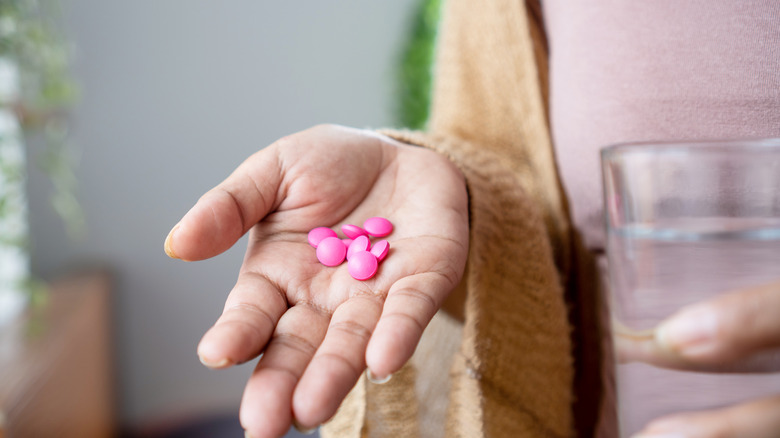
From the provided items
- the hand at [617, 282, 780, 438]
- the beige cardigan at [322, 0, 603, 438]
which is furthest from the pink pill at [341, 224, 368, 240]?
the hand at [617, 282, 780, 438]

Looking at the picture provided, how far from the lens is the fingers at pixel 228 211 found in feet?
1.64

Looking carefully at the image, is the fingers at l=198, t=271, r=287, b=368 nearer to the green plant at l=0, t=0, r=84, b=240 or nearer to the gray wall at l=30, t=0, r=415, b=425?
the green plant at l=0, t=0, r=84, b=240

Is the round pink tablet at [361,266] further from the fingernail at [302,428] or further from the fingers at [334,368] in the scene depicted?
the fingernail at [302,428]

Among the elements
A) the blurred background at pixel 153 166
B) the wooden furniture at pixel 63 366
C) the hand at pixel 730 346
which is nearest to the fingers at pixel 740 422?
the hand at pixel 730 346

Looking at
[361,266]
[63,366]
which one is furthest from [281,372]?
[63,366]

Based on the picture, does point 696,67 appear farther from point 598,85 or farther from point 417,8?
point 417,8

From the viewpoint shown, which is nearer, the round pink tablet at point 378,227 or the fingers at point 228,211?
the fingers at point 228,211

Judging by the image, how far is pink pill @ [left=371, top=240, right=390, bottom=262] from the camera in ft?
1.88

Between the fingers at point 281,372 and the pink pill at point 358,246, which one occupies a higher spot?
the pink pill at point 358,246

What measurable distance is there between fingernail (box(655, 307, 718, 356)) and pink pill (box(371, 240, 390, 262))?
0.32m

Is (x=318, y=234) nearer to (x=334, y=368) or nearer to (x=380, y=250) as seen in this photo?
(x=380, y=250)

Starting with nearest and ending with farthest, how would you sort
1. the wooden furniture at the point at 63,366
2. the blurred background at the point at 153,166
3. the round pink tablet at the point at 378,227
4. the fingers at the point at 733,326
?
1. the fingers at the point at 733,326
2. the round pink tablet at the point at 378,227
3. the wooden furniture at the point at 63,366
4. the blurred background at the point at 153,166

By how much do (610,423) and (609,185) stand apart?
0.50m

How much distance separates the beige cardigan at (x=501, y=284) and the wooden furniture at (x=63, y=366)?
88 cm
